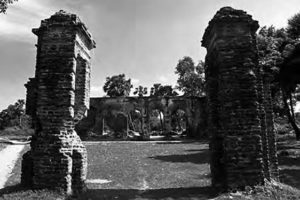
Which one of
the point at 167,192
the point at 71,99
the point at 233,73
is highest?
the point at 233,73

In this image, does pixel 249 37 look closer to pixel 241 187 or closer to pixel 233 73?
pixel 233 73

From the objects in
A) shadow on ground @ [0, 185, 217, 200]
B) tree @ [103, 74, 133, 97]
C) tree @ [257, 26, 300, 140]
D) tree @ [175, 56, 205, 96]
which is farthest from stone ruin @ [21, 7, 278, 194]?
tree @ [103, 74, 133, 97]

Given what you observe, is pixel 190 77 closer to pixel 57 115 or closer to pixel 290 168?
pixel 290 168

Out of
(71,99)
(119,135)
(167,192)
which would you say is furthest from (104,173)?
(119,135)

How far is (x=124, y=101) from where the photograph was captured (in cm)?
3297

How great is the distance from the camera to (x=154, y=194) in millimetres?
7457

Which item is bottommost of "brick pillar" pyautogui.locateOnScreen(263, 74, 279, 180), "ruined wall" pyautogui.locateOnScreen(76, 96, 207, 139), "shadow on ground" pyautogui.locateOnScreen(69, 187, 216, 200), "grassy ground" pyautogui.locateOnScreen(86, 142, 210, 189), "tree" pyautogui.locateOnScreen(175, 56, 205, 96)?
"shadow on ground" pyautogui.locateOnScreen(69, 187, 216, 200)

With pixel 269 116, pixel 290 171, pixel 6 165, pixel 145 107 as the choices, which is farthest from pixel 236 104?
pixel 145 107

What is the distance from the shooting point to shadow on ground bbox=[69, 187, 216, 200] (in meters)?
7.12

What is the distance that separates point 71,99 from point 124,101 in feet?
85.2

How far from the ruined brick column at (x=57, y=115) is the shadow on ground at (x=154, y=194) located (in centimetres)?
46

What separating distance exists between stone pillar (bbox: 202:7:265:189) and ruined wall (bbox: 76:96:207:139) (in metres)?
24.6

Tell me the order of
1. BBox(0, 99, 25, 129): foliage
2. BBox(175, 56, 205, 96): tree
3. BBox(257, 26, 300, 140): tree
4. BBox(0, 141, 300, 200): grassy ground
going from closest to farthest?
1. BBox(0, 141, 300, 200): grassy ground
2. BBox(257, 26, 300, 140): tree
3. BBox(175, 56, 205, 96): tree
4. BBox(0, 99, 25, 129): foliage

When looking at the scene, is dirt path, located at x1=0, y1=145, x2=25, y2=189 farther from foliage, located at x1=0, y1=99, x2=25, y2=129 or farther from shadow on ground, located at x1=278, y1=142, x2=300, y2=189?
foliage, located at x1=0, y1=99, x2=25, y2=129
